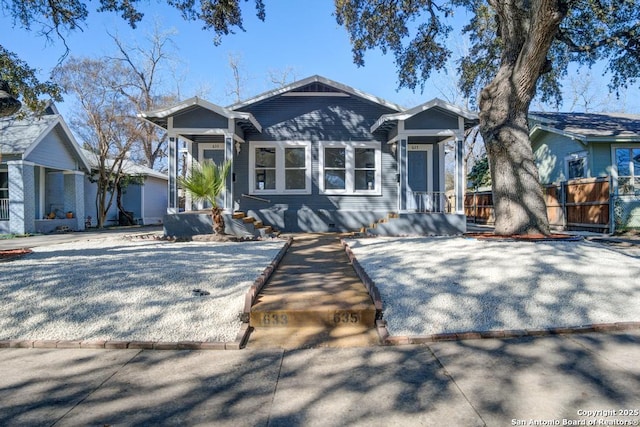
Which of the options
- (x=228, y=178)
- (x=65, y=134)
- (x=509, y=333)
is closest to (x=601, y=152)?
(x=228, y=178)

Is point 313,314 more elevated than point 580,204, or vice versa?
point 580,204

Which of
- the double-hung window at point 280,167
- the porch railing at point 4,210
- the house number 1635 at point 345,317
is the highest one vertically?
the double-hung window at point 280,167

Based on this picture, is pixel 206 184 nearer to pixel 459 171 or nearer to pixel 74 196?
pixel 459 171

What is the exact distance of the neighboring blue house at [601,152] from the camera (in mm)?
12445

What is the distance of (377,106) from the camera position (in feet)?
44.2

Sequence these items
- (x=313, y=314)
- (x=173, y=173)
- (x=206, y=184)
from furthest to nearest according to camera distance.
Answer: (x=173, y=173) < (x=206, y=184) < (x=313, y=314)

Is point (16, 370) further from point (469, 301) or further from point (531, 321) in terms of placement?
point (531, 321)

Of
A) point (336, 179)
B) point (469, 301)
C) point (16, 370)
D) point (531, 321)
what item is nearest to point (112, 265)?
point (16, 370)

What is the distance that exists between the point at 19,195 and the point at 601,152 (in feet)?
75.0

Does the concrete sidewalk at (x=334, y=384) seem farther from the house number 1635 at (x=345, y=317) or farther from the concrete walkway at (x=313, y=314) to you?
the house number 1635 at (x=345, y=317)

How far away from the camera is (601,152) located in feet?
49.7

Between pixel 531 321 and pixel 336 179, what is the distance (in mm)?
9723

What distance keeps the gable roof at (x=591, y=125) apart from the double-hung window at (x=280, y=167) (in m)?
10.9

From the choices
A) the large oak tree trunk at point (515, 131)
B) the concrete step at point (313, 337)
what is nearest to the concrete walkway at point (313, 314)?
the concrete step at point (313, 337)
